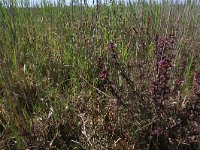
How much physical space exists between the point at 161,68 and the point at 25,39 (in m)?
1.24

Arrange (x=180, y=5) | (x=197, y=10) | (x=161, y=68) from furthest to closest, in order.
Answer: (x=197, y=10), (x=180, y=5), (x=161, y=68)

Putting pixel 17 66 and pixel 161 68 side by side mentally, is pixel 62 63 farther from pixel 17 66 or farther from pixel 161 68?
pixel 161 68

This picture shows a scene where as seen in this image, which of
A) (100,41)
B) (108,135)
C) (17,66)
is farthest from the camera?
(100,41)

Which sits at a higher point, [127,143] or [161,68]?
[161,68]

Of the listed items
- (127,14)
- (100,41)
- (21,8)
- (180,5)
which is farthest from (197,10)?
(21,8)

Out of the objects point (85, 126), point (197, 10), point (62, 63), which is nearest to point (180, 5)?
point (197, 10)

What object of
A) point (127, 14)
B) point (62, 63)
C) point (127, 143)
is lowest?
point (127, 143)

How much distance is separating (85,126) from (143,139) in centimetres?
27

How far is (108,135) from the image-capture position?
144 cm

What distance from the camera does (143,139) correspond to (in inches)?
54.1

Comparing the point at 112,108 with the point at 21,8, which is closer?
the point at 112,108

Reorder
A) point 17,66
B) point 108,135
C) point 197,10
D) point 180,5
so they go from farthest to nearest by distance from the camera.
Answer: point 197,10 → point 180,5 → point 17,66 → point 108,135

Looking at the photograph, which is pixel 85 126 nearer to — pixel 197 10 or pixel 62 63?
pixel 62 63

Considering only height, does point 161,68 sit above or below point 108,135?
above
